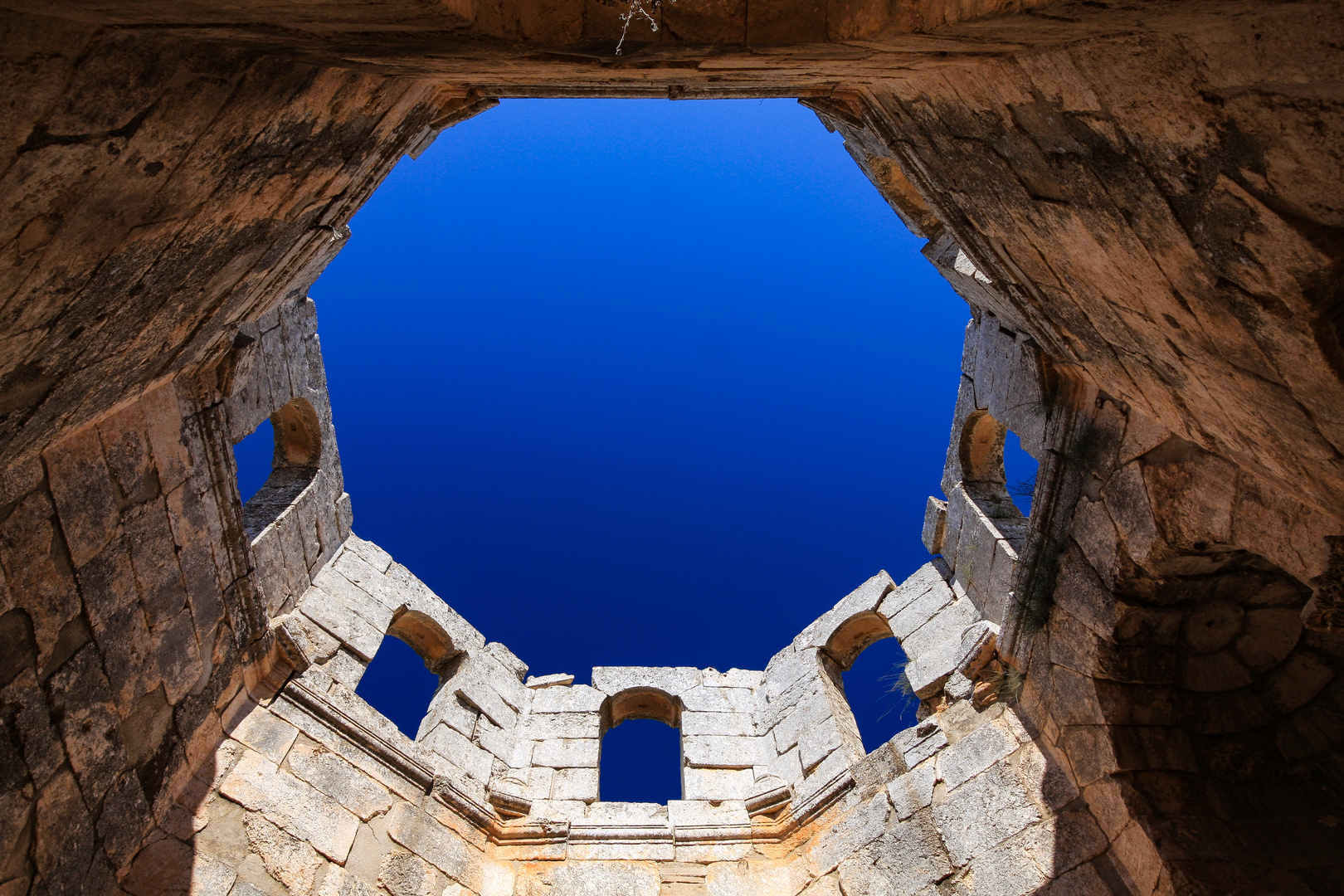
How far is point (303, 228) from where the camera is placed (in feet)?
12.1

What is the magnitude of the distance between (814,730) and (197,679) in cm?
444

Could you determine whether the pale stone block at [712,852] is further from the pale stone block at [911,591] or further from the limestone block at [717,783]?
the pale stone block at [911,591]

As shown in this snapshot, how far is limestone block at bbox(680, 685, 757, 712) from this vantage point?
23.7 ft

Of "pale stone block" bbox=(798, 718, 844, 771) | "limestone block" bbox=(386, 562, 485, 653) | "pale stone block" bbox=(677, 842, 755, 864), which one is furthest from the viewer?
"limestone block" bbox=(386, 562, 485, 653)

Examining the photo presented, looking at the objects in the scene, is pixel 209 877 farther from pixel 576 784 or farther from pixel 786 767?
pixel 786 767

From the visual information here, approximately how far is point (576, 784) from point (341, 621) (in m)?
2.29

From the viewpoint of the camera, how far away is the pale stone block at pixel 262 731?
4.93 meters

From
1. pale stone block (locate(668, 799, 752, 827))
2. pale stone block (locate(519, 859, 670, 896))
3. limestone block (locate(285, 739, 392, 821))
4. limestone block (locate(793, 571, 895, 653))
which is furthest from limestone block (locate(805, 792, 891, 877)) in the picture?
limestone block (locate(285, 739, 392, 821))

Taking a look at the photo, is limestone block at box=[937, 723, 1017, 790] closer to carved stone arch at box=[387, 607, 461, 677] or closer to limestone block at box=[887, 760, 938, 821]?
limestone block at box=[887, 760, 938, 821]

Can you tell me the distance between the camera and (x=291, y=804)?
15.9 feet

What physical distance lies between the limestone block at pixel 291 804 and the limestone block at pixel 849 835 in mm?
3043

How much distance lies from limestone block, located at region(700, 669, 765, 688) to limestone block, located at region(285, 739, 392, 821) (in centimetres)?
319

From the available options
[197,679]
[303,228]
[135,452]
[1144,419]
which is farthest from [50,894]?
[1144,419]

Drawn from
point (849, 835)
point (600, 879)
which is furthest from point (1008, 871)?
point (600, 879)
